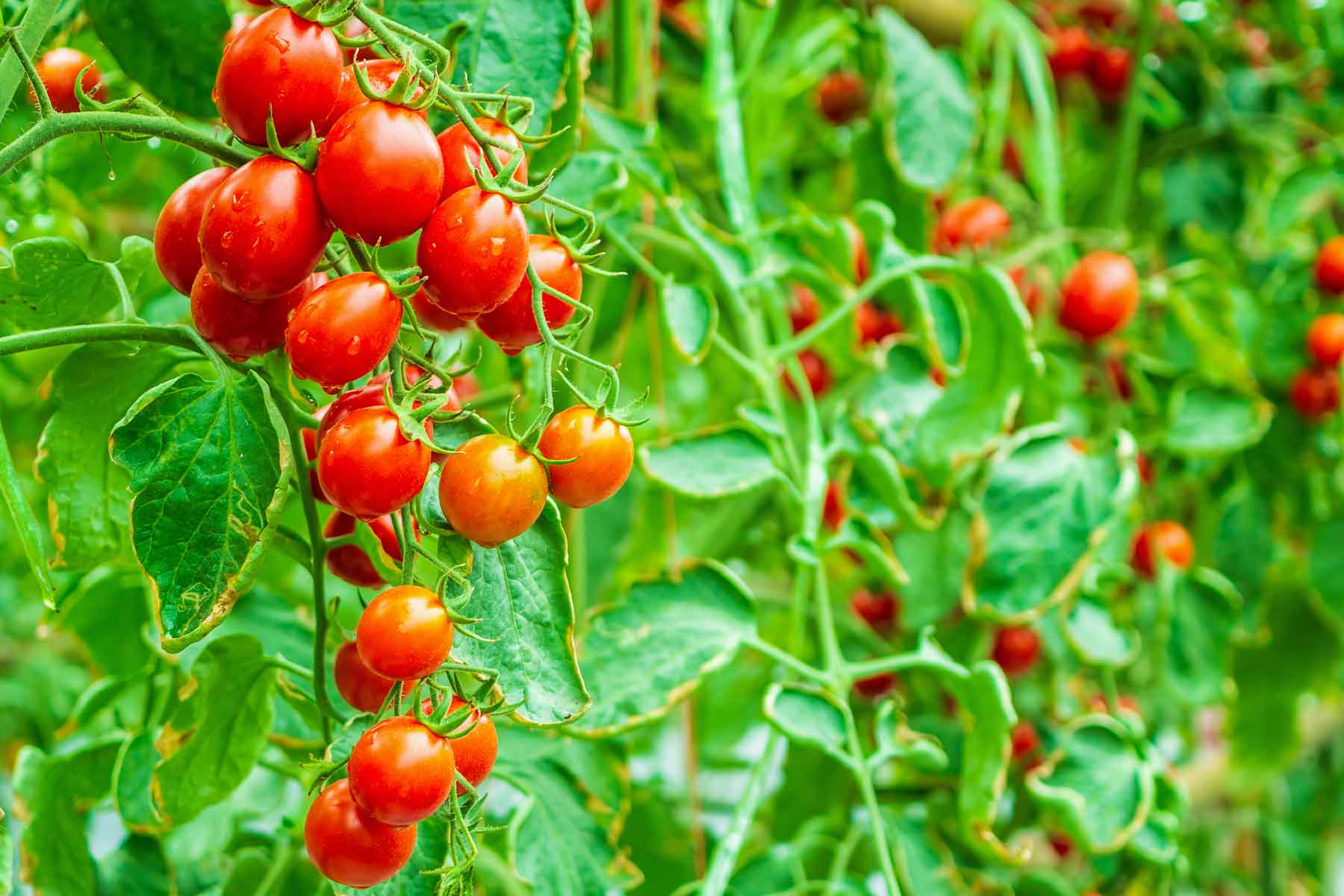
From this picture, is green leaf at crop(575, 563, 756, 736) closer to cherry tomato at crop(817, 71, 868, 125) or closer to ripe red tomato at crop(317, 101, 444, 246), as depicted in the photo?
ripe red tomato at crop(317, 101, 444, 246)

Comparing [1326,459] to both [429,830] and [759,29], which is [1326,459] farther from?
[429,830]

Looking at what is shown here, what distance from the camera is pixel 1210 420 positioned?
2.48 ft

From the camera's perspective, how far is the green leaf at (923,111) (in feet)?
2.33

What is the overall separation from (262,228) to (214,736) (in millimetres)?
230

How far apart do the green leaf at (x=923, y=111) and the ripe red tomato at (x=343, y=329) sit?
473 millimetres

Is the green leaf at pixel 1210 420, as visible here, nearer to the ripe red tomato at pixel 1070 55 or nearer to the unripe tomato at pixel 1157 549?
the unripe tomato at pixel 1157 549

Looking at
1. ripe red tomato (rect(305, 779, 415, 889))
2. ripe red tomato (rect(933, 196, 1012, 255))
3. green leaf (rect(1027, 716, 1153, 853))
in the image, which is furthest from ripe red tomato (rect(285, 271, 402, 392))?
ripe red tomato (rect(933, 196, 1012, 255))

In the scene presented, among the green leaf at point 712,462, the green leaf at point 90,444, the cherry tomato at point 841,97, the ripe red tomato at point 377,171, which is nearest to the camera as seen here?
the ripe red tomato at point 377,171

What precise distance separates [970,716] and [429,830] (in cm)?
29

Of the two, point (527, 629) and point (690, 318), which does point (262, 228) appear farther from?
point (690, 318)

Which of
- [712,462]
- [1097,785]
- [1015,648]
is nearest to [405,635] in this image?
[712,462]

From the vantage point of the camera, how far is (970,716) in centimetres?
57

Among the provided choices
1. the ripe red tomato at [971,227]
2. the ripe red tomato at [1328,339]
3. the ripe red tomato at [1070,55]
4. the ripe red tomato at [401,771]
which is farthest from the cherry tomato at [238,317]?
the ripe red tomato at [1070,55]

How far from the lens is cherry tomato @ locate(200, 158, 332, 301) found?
283mm
